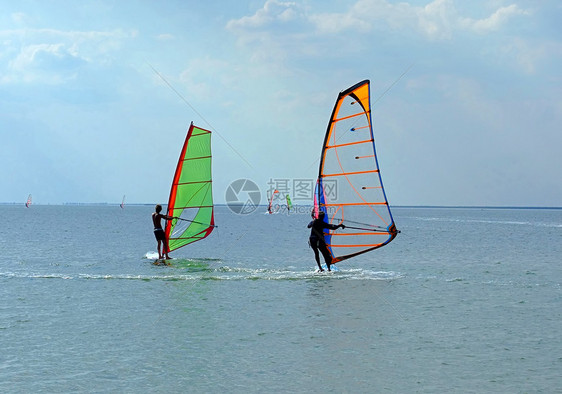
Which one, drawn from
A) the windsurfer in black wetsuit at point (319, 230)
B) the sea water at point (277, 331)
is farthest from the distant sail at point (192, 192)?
the windsurfer in black wetsuit at point (319, 230)

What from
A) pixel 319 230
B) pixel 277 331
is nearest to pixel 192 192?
pixel 319 230

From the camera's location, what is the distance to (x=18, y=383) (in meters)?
7.96

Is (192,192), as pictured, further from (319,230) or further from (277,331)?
(277,331)

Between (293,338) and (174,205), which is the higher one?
(174,205)

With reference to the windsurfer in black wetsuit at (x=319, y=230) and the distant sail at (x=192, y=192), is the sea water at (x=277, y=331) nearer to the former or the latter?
the windsurfer in black wetsuit at (x=319, y=230)

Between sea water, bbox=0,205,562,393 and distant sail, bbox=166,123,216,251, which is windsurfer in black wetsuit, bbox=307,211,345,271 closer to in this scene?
sea water, bbox=0,205,562,393

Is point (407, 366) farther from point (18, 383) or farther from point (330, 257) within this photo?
point (330, 257)

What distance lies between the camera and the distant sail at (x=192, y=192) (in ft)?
77.7

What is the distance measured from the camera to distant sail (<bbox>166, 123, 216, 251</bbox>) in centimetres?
2369

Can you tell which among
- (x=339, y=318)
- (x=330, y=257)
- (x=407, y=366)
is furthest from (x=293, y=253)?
(x=407, y=366)

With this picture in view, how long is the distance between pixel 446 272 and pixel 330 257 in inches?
210

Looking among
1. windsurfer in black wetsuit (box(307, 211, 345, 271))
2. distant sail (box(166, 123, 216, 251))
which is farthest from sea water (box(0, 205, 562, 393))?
distant sail (box(166, 123, 216, 251))

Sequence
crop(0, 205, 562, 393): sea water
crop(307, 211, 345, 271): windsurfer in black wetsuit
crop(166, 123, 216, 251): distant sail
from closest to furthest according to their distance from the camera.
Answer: crop(0, 205, 562, 393): sea water
crop(307, 211, 345, 271): windsurfer in black wetsuit
crop(166, 123, 216, 251): distant sail

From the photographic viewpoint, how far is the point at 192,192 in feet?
79.2
